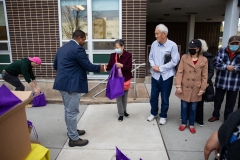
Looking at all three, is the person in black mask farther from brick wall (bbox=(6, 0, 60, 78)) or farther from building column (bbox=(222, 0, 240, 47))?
brick wall (bbox=(6, 0, 60, 78))

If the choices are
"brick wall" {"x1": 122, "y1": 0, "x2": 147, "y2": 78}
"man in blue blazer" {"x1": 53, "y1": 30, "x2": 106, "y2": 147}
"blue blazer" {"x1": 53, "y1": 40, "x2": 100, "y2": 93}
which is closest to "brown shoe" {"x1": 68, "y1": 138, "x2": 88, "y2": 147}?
"man in blue blazer" {"x1": 53, "y1": 30, "x2": 106, "y2": 147}

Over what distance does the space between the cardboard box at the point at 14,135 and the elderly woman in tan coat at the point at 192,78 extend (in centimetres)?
230

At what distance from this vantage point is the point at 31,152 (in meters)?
2.17

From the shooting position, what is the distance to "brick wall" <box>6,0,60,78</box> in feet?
21.0

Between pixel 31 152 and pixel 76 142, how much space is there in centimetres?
85

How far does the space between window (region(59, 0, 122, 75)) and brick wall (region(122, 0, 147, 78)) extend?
0.72 ft

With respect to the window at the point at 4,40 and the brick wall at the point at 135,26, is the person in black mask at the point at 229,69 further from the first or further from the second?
the window at the point at 4,40

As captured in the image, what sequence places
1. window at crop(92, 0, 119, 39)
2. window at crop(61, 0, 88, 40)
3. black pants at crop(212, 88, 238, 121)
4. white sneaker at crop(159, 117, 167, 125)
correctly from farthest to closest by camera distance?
1. window at crop(61, 0, 88, 40)
2. window at crop(92, 0, 119, 39)
3. white sneaker at crop(159, 117, 167, 125)
4. black pants at crop(212, 88, 238, 121)

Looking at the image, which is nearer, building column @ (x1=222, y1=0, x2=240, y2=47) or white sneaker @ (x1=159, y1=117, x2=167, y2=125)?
white sneaker @ (x1=159, y1=117, x2=167, y2=125)

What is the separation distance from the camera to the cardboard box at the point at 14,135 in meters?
1.74

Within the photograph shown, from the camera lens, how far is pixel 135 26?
20.5 ft

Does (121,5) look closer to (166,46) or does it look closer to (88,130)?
(166,46)

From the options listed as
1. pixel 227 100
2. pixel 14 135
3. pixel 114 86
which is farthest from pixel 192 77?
pixel 14 135

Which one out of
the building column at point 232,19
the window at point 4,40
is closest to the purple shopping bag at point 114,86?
the window at point 4,40
